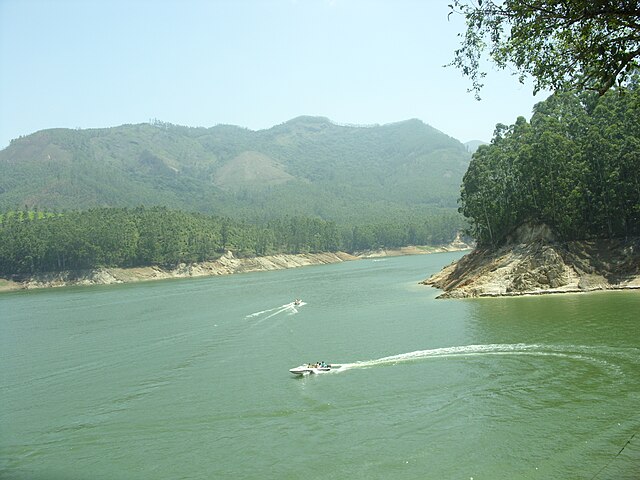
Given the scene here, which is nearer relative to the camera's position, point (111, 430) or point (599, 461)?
point (599, 461)

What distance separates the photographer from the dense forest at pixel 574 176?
2522 inches

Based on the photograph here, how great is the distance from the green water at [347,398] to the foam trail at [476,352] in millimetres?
193

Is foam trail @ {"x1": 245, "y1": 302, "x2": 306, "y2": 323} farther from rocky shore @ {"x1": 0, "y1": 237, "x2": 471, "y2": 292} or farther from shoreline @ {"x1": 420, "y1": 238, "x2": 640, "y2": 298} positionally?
rocky shore @ {"x1": 0, "y1": 237, "x2": 471, "y2": 292}

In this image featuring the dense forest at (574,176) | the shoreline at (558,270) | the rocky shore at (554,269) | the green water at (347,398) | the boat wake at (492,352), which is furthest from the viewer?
the dense forest at (574,176)

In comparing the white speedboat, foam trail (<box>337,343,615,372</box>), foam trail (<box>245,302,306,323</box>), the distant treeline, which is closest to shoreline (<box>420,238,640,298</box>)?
foam trail (<box>245,302,306,323</box>)

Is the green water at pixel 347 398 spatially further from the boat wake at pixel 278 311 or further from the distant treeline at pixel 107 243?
the distant treeline at pixel 107 243

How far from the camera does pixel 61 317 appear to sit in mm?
75188

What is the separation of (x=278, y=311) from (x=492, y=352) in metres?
35.1

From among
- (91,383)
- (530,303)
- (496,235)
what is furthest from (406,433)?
(496,235)

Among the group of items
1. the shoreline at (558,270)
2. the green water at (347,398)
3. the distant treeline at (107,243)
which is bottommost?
the green water at (347,398)

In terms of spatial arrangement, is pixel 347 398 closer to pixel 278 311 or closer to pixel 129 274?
pixel 278 311

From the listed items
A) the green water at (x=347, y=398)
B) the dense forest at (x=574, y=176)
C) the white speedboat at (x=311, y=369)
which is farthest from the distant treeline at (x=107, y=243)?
the white speedboat at (x=311, y=369)

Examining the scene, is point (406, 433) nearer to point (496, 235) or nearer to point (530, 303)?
point (530, 303)

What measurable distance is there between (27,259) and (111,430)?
5851 inches
